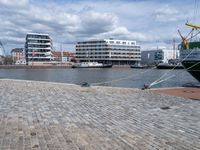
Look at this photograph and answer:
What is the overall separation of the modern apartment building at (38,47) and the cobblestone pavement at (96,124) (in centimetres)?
13485

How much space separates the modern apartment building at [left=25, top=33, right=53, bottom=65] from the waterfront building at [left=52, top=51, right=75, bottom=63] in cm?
1940

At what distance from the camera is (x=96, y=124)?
7820 millimetres

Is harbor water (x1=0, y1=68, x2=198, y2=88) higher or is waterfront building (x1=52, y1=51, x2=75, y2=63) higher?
waterfront building (x1=52, y1=51, x2=75, y2=63)

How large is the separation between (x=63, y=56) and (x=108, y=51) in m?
37.0

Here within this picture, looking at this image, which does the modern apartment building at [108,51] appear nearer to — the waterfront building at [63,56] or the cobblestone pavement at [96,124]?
the waterfront building at [63,56]

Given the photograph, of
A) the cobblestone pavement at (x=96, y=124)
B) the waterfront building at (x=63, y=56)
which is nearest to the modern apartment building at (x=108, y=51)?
the waterfront building at (x=63, y=56)

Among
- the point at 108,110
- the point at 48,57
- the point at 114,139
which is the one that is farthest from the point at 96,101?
the point at 48,57

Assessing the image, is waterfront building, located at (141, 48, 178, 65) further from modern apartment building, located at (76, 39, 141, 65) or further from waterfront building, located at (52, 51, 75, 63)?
waterfront building, located at (52, 51, 75, 63)

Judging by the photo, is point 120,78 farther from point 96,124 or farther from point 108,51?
point 108,51

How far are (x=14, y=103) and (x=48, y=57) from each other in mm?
137872

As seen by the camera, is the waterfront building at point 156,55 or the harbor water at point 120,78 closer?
the harbor water at point 120,78

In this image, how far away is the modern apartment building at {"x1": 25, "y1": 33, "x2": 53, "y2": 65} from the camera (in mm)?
143500

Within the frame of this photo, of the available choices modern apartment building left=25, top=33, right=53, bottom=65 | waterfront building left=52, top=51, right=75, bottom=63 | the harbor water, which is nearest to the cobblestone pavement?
the harbor water

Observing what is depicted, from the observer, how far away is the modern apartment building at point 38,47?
471 feet
